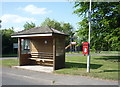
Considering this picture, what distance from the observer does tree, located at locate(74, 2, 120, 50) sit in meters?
15.2

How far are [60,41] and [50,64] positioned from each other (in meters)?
2.37

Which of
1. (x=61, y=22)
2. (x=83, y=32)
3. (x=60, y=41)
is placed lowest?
(x=60, y=41)

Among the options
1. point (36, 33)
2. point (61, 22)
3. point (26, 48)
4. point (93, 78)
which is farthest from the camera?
point (61, 22)

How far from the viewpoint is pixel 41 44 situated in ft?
41.4

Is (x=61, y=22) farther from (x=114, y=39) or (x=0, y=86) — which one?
(x=0, y=86)

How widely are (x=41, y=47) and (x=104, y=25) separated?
773cm

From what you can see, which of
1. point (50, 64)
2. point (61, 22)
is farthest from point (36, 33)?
point (61, 22)

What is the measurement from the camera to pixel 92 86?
250 inches

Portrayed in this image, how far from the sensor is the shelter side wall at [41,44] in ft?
40.1

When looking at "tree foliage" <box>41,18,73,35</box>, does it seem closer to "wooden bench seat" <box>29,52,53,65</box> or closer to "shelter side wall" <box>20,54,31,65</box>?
"shelter side wall" <box>20,54,31,65</box>

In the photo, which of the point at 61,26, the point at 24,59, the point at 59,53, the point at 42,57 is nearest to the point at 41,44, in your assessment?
the point at 42,57

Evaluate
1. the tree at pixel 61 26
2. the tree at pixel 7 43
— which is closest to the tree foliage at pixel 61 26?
the tree at pixel 61 26

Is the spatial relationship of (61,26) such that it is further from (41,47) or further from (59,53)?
(59,53)

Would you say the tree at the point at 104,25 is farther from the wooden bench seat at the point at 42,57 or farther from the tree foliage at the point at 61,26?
the tree foliage at the point at 61,26
